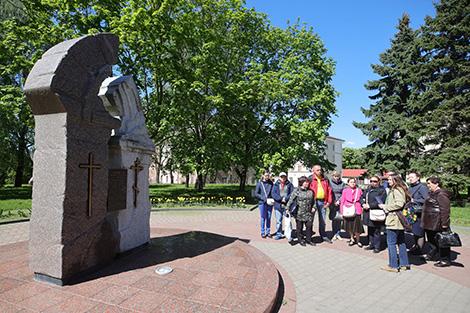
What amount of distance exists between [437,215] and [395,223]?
40.4 inches

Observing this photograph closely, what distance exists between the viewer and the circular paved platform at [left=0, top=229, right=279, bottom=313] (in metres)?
3.34

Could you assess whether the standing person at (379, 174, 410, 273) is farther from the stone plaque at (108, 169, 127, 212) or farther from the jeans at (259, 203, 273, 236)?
the stone plaque at (108, 169, 127, 212)

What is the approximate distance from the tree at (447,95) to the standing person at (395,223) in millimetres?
15272

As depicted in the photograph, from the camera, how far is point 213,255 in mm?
5500

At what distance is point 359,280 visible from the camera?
204 inches

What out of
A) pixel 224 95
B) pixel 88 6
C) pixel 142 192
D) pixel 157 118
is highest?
pixel 88 6

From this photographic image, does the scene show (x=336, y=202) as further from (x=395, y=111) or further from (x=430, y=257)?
(x=395, y=111)

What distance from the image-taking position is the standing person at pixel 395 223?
562cm

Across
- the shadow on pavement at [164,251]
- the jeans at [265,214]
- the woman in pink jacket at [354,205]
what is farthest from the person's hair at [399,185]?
the shadow on pavement at [164,251]

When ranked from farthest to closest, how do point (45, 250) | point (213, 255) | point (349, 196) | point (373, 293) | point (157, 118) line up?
point (157, 118), point (349, 196), point (213, 255), point (373, 293), point (45, 250)

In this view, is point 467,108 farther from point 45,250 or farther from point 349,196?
point 45,250

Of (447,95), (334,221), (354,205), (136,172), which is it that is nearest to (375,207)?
(354,205)

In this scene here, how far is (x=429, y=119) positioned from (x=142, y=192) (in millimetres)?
20713

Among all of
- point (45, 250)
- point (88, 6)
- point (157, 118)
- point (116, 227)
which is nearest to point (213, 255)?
point (116, 227)
